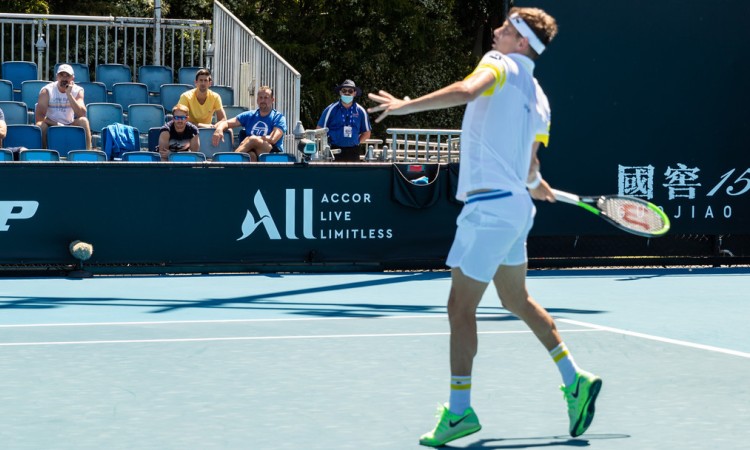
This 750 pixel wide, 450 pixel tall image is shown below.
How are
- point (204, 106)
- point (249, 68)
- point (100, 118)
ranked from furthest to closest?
1. point (249, 68)
2. point (100, 118)
3. point (204, 106)

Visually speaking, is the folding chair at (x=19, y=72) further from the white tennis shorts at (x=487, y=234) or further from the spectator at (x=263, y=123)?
the white tennis shorts at (x=487, y=234)

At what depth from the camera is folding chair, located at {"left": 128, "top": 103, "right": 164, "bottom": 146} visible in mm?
16922

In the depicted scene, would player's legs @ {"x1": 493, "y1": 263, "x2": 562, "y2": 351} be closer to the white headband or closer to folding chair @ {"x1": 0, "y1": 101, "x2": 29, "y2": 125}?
the white headband

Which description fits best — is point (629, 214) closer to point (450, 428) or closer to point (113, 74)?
point (450, 428)

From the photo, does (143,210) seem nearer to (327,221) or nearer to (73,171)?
(73,171)

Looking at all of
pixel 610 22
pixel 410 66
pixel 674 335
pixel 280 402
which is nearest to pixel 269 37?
pixel 410 66

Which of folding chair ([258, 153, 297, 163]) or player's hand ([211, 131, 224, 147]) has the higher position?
player's hand ([211, 131, 224, 147])

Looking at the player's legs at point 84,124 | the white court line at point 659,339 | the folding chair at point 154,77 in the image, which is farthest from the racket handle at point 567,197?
the folding chair at point 154,77

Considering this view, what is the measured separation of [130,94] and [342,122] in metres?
3.14

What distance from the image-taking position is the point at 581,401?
6.27m

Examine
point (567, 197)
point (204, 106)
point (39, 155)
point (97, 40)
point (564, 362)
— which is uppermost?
point (97, 40)

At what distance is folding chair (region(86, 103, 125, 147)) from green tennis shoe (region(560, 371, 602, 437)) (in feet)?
37.9

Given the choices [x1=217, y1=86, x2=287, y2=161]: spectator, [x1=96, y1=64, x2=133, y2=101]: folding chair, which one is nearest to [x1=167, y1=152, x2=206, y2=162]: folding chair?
[x1=217, y1=86, x2=287, y2=161]: spectator

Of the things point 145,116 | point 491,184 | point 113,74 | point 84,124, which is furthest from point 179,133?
point 491,184
